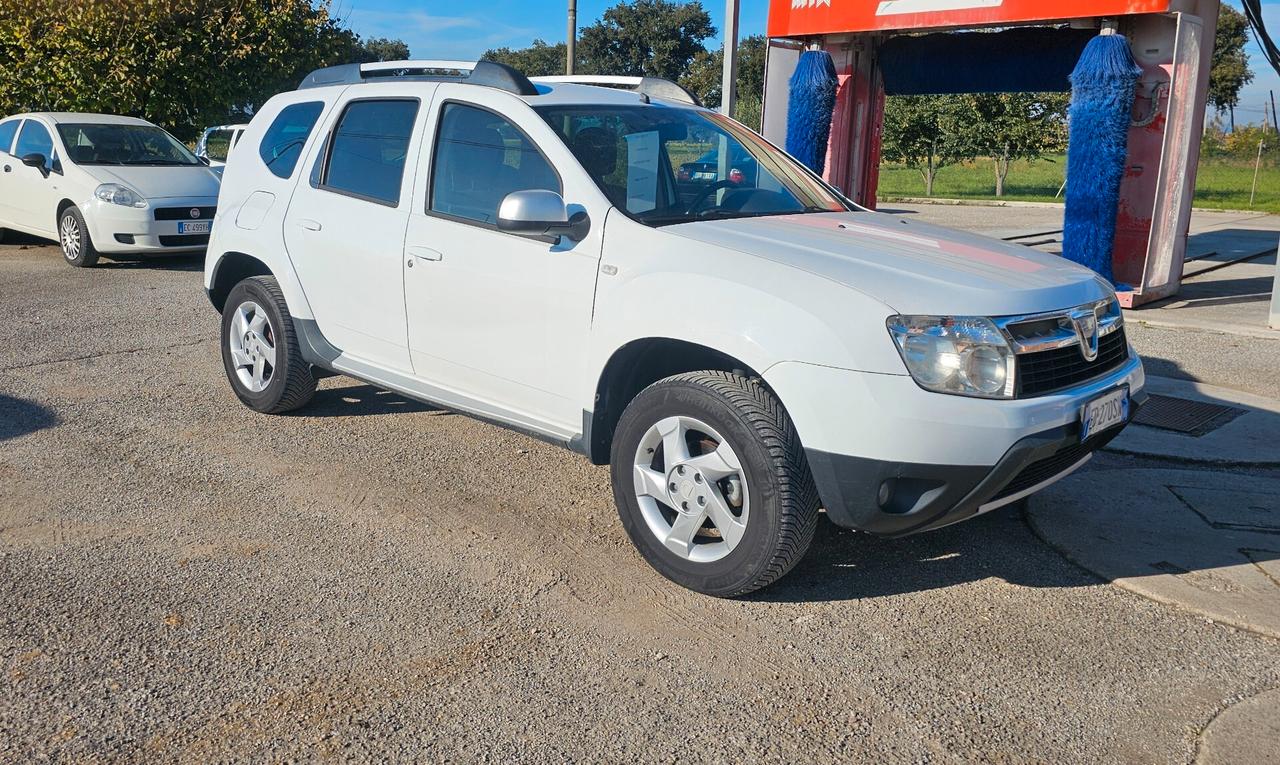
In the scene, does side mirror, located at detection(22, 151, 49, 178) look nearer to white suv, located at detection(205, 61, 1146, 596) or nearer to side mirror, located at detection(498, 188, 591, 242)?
white suv, located at detection(205, 61, 1146, 596)

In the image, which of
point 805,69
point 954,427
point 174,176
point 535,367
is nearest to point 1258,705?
point 954,427

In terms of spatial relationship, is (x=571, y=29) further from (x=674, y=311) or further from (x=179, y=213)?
(x=674, y=311)

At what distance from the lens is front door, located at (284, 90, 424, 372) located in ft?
16.2

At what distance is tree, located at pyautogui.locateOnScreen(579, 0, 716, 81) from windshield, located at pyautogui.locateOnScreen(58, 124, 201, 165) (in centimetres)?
5292

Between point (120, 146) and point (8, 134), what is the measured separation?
5.55 ft

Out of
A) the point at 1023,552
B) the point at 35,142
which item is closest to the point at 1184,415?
the point at 1023,552

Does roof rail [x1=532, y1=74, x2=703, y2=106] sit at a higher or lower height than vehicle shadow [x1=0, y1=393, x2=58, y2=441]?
higher

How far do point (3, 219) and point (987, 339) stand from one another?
1316 cm

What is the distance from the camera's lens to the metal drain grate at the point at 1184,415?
609 cm

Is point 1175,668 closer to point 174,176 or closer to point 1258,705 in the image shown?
point 1258,705

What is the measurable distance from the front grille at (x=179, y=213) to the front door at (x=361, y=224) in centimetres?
682

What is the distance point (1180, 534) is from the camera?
451 cm

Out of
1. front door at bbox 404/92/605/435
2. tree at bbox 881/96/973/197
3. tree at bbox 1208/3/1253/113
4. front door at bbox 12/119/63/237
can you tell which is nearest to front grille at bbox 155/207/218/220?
front door at bbox 12/119/63/237

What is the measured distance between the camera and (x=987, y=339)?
3.48 metres
